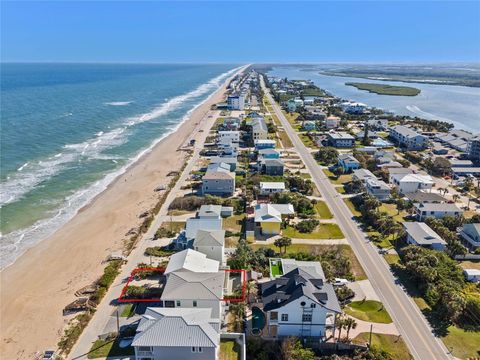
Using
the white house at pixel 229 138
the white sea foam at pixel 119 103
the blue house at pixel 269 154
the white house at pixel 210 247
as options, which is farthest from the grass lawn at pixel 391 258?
the white sea foam at pixel 119 103

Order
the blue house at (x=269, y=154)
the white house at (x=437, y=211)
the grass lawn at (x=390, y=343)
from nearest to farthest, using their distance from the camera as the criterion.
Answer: the grass lawn at (x=390, y=343) → the white house at (x=437, y=211) → the blue house at (x=269, y=154)

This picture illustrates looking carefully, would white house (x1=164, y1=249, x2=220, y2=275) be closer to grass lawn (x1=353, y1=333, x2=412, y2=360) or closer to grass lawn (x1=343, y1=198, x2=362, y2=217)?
grass lawn (x1=353, y1=333, x2=412, y2=360)

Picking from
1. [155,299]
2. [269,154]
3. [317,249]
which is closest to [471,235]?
[317,249]

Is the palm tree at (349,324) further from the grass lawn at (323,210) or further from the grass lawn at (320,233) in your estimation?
the grass lawn at (323,210)

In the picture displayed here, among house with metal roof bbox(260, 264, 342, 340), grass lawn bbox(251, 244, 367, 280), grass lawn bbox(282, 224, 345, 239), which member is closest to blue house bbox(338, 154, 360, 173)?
grass lawn bbox(282, 224, 345, 239)

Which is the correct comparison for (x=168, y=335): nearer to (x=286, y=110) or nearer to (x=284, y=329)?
(x=284, y=329)

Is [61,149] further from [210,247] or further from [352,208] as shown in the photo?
[352,208]
